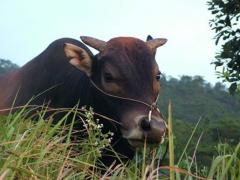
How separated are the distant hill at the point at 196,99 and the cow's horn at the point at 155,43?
40623 mm

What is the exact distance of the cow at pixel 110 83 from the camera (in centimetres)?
509

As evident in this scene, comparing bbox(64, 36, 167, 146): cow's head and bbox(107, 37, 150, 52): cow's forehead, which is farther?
bbox(107, 37, 150, 52): cow's forehead

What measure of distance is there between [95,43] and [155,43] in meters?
0.60

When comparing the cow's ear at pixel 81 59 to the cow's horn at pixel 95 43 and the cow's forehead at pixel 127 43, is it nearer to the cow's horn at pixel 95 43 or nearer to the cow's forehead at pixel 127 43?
the cow's horn at pixel 95 43

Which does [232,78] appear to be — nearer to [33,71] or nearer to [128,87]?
[33,71]

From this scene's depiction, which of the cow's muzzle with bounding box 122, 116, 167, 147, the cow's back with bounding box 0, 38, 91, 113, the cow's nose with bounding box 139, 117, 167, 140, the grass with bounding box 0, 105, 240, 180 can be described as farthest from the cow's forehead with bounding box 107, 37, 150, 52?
the grass with bounding box 0, 105, 240, 180

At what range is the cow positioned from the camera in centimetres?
509

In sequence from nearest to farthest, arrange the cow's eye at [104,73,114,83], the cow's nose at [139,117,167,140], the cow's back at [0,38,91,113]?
the cow's nose at [139,117,167,140] → the cow's eye at [104,73,114,83] → the cow's back at [0,38,91,113]

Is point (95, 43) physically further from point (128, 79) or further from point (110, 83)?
point (128, 79)

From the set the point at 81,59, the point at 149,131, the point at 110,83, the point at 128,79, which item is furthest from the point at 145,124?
the point at 81,59

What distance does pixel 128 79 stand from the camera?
561 centimetres

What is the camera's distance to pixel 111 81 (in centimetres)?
580

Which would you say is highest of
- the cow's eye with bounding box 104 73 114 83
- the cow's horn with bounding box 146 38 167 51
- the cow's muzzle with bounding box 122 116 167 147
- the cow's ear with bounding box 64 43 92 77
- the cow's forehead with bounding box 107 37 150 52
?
the cow's forehead with bounding box 107 37 150 52

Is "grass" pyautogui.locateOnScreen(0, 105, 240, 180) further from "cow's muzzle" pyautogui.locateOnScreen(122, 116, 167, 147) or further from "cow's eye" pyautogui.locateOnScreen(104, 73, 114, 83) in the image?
"cow's eye" pyautogui.locateOnScreen(104, 73, 114, 83)
